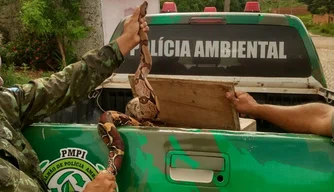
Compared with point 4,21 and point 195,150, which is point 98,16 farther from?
point 195,150

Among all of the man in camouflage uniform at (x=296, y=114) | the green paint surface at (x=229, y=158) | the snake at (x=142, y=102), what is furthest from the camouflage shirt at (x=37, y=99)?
the man in camouflage uniform at (x=296, y=114)

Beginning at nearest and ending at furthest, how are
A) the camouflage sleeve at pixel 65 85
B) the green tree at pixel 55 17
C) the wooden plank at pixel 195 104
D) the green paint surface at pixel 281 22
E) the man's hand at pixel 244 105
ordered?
the camouflage sleeve at pixel 65 85 → the wooden plank at pixel 195 104 → the man's hand at pixel 244 105 → the green paint surface at pixel 281 22 → the green tree at pixel 55 17

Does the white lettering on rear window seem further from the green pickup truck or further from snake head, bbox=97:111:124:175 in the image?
snake head, bbox=97:111:124:175

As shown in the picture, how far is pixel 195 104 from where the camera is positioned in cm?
316

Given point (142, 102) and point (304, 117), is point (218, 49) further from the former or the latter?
point (304, 117)

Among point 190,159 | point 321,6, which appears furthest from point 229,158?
point 321,6

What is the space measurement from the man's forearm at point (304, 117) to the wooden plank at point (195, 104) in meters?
0.24

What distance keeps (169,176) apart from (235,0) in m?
32.9

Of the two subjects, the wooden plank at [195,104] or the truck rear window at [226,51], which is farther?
the truck rear window at [226,51]

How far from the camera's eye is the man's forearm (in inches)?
94.5

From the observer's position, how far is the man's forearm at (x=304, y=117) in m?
2.40

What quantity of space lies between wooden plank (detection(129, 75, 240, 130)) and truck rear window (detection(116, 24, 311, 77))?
1.27 meters

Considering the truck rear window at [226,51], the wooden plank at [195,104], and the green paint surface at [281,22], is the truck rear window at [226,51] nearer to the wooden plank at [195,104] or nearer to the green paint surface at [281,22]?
A: the green paint surface at [281,22]

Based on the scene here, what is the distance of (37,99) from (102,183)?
816mm
